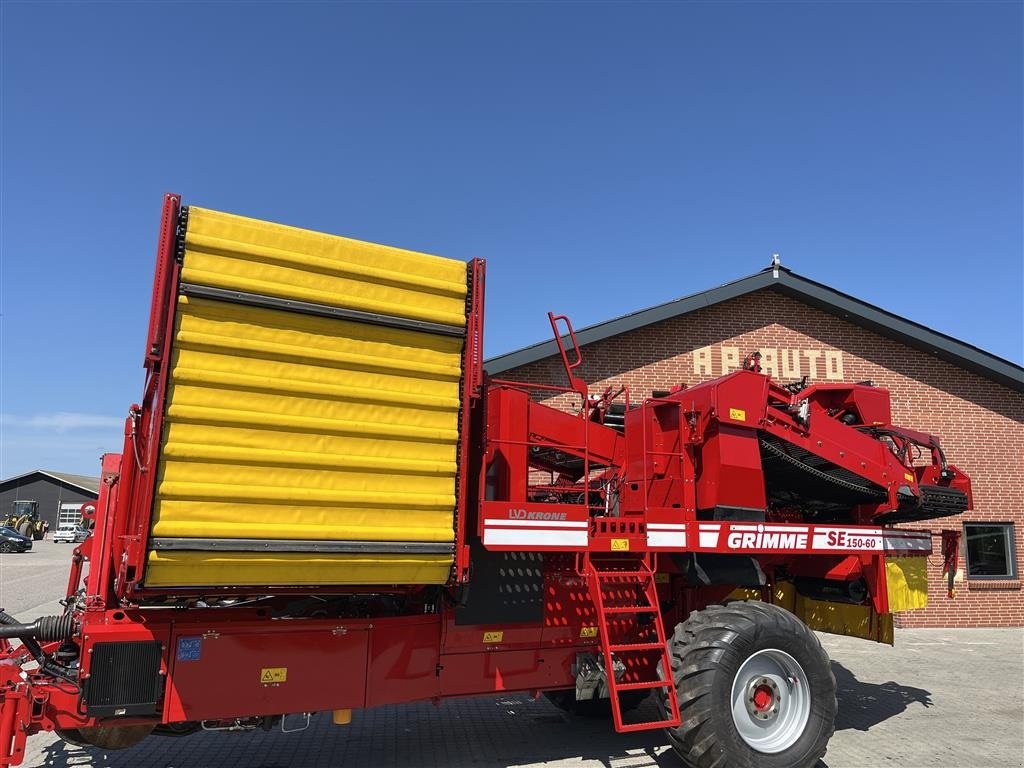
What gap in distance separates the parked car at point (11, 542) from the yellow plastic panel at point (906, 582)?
38.4 meters

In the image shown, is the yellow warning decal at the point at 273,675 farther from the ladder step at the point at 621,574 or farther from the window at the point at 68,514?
the window at the point at 68,514

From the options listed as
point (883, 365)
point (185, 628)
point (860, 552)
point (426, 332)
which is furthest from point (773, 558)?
point (883, 365)

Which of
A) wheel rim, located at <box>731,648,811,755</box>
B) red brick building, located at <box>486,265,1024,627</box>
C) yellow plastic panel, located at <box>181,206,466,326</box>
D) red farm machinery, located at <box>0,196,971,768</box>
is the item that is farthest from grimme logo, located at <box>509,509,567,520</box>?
red brick building, located at <box>486,265,1024,627</box>

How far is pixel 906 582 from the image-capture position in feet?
21.4

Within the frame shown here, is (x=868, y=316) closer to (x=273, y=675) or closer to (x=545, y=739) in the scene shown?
(x=545, y=739)

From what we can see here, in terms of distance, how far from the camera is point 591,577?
5309mm

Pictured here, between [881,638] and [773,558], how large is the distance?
54.0 inches

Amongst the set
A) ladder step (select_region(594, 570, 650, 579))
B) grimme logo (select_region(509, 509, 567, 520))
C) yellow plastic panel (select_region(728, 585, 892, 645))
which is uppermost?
grimme logo (select_region(509, 509, 567, 520))

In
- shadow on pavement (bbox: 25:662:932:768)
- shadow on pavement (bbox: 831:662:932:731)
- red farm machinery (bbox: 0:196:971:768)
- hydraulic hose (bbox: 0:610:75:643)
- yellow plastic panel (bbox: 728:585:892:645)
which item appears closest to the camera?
red farm machinery (bbox: 0:196:971:768)

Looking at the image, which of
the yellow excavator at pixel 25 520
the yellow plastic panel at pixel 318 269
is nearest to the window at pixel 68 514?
the yellow excavator at pixel 25 520

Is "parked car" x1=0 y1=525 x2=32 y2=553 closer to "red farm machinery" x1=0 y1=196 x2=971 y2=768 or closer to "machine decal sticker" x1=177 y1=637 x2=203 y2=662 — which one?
"red farm machinery" x1=0 y1=196 x2=971 y2=768

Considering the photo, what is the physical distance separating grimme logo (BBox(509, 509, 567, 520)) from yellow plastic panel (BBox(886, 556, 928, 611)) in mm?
3282

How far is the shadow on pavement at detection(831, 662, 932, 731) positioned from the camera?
7.10 metres

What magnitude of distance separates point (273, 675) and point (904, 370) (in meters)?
13.5
